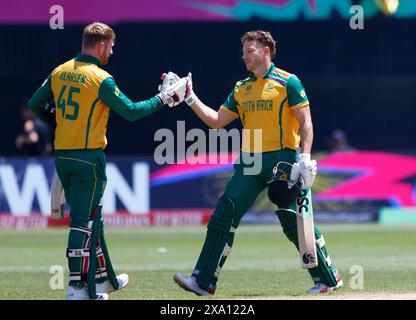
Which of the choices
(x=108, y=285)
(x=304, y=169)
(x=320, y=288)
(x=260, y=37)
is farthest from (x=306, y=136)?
(x=108, y=285)

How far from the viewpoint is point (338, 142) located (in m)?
21.9

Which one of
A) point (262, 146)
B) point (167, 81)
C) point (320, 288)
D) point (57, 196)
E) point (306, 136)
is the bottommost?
point (320, 288)

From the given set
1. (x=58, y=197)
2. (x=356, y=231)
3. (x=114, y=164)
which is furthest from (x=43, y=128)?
(x=58, y=197)

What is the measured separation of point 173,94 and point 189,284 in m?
1.70

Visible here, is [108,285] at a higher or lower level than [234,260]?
higher

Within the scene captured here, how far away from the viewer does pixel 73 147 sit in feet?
31.1

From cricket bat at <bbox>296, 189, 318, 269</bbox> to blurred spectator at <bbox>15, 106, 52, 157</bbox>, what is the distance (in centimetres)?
1204

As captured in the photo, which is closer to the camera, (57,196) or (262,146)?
(57,196)

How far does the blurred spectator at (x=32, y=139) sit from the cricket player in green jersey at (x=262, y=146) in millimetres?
11607

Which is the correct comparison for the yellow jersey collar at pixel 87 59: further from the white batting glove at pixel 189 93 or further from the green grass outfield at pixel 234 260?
the green grass outfield at pixel 234 260

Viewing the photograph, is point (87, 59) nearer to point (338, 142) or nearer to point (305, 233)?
point (305, 233)

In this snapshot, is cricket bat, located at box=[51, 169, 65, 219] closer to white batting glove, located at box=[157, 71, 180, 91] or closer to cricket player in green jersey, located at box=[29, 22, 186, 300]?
cricket player in green jersey, located at box=[29, 22, 186, 300]

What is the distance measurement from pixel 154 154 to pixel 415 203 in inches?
199

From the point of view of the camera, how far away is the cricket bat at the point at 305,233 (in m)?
10.1
